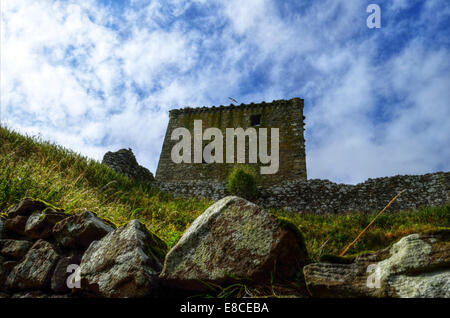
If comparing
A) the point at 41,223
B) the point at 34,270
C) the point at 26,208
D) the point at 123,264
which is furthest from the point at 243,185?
the point at 123,264

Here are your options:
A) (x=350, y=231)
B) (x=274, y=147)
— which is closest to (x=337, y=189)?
(x=350, y=231)

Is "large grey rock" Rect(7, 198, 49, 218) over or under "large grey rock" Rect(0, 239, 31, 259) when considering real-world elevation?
over

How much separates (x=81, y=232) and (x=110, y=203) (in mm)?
3565

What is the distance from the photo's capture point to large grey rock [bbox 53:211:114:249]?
2943mm

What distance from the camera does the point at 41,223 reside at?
10.4 ft

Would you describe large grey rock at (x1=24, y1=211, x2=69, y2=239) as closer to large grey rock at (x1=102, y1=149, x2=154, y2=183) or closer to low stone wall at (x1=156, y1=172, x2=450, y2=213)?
low stone wall at (x1=156, y1=172, x2=450, y2=213)

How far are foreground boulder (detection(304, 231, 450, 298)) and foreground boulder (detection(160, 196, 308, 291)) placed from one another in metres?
0.27

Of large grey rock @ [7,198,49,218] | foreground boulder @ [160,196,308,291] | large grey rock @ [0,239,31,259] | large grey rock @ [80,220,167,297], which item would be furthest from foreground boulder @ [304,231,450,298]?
large grey rock @ [7,198,49,218]

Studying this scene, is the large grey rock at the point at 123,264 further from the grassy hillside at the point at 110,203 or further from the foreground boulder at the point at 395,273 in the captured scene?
the foreground boulder at the point at 395,273

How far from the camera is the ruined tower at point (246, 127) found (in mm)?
17797

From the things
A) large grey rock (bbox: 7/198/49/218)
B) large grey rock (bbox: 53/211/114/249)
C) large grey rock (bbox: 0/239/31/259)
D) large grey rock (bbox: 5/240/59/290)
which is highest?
large grey rock (bbox: 7/198/49/218)

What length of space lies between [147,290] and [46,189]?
3.05 metres

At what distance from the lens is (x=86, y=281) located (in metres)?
→ 2.47
